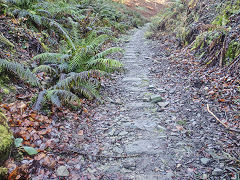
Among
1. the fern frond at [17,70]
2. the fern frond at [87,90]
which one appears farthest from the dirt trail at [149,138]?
the fern frond at [17,70]

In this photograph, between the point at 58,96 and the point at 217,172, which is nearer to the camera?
the point at 217,172

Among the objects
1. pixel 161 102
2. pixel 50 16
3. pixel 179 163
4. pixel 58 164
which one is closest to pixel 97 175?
A: pixel 58 164

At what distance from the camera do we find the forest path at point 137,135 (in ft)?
8.25

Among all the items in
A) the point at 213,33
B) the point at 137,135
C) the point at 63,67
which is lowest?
the point at 137,135

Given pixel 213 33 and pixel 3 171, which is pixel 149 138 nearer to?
pixel 3 171

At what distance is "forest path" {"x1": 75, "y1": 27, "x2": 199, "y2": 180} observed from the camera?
252cm

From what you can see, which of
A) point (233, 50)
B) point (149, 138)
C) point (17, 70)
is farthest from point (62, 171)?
point (233, 50)

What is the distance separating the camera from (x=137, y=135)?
126 inches

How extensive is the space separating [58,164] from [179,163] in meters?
1.61

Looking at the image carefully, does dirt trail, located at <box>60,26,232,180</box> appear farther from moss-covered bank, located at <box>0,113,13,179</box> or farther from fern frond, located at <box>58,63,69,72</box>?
fern frond, located at <box>58,63,69,72</box>

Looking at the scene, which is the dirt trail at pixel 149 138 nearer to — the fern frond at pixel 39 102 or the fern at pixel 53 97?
the fern at pixel 53 97

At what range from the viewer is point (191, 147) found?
9.17ft

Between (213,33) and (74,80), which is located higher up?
(213,33)

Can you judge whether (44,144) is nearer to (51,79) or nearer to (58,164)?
(58,164)
